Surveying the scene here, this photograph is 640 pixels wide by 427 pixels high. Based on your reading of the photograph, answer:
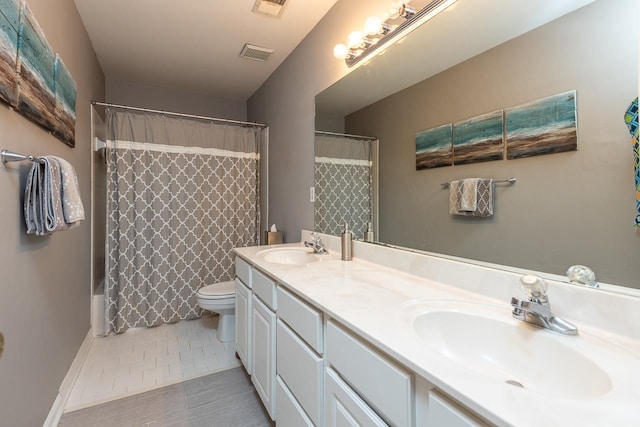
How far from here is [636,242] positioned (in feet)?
2.42

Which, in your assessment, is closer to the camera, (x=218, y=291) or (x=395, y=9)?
(x=395, y=9)

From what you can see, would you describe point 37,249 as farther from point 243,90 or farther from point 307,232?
point 243,90

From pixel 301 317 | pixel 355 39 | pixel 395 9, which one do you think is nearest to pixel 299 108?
pixel 355 39

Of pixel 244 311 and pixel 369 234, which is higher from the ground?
pixel 369 234

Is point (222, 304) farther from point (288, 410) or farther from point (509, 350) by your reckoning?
point (509, 350)

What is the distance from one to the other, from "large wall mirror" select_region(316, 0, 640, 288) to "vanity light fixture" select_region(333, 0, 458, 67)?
0.14 feet

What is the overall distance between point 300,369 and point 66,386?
153cm

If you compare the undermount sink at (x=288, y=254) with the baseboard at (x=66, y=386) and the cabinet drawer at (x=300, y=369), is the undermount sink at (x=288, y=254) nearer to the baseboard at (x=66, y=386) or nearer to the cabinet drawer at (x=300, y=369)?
the cabinet drawer at (x=300, y=369)

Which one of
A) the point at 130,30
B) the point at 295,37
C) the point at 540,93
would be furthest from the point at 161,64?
the point at 540,93

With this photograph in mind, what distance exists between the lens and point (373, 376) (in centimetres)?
74

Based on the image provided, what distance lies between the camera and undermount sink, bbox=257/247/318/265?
1.93 metres

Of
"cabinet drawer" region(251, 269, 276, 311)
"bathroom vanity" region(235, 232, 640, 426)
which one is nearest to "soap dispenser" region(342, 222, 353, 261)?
"bathroom vanity" region(235, 232, 640, 426)

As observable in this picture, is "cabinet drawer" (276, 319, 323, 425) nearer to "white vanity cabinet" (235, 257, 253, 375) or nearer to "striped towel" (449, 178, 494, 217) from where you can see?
"white vanity cabinet" (235, 257, 253, 375)

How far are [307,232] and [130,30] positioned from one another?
1993 mm
